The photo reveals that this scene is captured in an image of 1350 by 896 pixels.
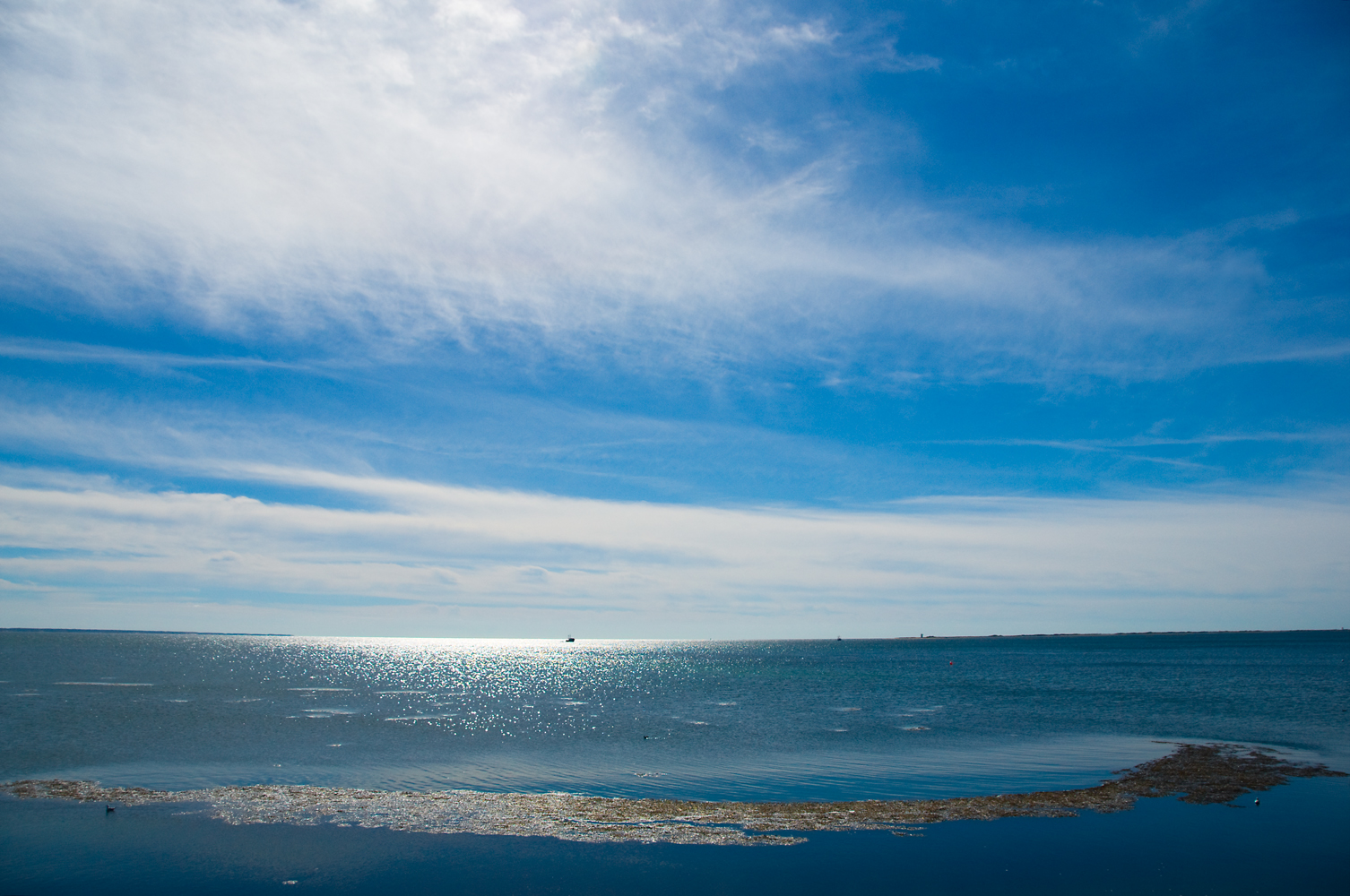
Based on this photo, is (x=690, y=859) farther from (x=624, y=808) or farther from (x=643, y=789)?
(x=643, y=789)

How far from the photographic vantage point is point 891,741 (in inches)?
2240

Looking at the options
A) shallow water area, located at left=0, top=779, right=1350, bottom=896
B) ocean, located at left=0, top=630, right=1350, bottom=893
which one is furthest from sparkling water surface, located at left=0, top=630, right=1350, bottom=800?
shallow water area, located at left=0, top=779, right=1350, bottom=896

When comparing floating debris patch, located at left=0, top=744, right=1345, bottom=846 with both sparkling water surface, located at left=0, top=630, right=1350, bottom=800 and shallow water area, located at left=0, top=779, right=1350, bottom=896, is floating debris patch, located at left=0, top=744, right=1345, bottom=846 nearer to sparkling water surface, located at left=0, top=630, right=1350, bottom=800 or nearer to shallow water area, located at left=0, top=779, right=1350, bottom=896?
shallow water area, located at left=0, top=779, right=1350, bottom=896

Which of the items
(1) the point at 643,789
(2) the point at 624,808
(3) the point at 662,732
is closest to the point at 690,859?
(2) the point at 624,808

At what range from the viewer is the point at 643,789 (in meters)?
40.8

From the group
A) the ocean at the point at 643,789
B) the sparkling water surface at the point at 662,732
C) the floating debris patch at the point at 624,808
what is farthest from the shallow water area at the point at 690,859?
the sparkling water surface at the point at 662,732

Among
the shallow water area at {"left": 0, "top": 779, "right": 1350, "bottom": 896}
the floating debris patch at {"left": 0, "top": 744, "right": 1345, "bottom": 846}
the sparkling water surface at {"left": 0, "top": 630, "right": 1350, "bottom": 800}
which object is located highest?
the shallow water area at {"left": 0, "top": 779, "right": 1350, "bottom": 896}

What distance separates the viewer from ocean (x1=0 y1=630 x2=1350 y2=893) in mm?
26875

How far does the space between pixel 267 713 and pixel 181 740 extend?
63.7 feet

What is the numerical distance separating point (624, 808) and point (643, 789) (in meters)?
5.41

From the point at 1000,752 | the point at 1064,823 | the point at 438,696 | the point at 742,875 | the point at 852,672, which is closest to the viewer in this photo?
the point at 742,875

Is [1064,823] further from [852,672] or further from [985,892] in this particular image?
[852,672]

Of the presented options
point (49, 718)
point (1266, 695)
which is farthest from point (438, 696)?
point (1266, 695)

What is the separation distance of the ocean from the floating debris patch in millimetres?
265
